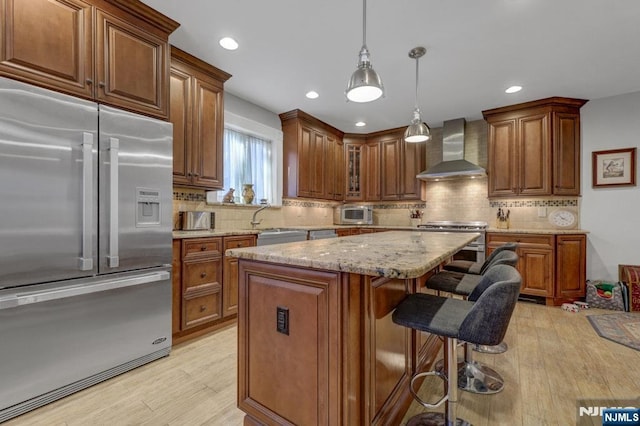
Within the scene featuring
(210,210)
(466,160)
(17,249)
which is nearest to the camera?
(17,249)

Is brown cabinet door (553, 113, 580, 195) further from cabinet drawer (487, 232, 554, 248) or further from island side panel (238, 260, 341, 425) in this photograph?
island side panel (238, 260, 341, 425)

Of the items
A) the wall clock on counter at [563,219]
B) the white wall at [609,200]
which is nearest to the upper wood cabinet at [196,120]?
the wall clock on counter at [563,219]

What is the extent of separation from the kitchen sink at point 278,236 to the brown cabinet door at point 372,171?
1.97 metres

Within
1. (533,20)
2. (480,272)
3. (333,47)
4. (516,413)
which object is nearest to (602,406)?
(516,413)

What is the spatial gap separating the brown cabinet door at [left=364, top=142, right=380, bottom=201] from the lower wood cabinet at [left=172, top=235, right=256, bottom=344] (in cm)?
296

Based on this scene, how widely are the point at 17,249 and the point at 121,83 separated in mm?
1237

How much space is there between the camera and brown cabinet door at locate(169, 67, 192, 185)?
276 cm

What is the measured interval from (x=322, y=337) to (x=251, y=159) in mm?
3258

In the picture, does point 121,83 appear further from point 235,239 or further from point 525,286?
point 525,286

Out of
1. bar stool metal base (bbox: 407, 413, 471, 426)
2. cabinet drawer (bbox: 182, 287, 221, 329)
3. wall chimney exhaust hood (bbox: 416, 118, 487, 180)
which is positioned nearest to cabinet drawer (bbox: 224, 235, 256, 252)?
cabinet drawer (bbox: 182, 287, 221, 329)

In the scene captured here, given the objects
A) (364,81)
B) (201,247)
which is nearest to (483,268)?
(364,81)

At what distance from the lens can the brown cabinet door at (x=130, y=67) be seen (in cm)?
198

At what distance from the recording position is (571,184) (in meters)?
3.84

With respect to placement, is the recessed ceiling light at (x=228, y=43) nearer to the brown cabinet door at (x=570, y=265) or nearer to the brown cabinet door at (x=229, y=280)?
the brown cabinet door at (x=229, y=280)
